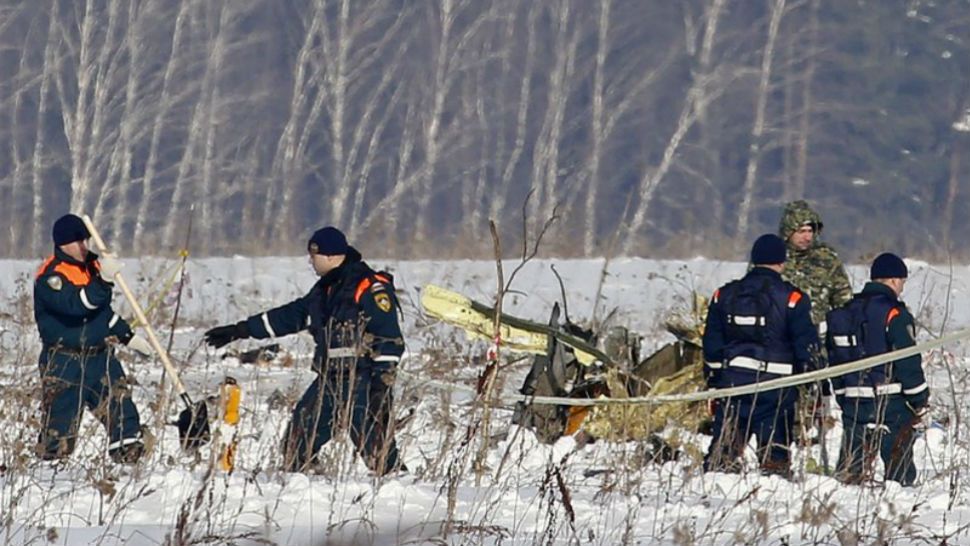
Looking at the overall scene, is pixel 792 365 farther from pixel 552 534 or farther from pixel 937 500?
pixel 552 534

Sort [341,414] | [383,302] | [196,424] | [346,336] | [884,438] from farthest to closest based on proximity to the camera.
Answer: [884,438] < [383,302] < [346,336] < [196,424] < [341,414]

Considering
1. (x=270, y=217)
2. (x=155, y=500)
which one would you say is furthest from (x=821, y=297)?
(x=270, y=217)

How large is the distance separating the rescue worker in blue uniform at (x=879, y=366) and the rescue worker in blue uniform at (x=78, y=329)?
352 centimetres

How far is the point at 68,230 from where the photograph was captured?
9.55m

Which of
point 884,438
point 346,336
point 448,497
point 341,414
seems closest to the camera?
point 448,497

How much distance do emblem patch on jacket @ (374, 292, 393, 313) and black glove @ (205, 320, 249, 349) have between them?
761 millimetres

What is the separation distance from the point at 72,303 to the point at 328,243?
51.5 inches

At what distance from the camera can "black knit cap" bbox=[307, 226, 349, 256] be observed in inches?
371

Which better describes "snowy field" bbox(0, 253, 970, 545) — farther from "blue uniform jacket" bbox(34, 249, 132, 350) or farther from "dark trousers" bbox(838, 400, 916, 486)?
"blue uniform jacket" bbox(34, 249, 132, 350)

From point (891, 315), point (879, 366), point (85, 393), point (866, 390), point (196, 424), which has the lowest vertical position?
point (196, 424)

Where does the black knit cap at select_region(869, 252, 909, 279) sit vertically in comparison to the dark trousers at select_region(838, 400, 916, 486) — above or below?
above

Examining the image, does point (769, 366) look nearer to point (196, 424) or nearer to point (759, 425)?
point (759, 425)

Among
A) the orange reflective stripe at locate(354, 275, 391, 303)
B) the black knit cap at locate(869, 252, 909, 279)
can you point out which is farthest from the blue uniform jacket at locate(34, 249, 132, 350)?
the black knit cap at locate(869, 252, 909, 279)

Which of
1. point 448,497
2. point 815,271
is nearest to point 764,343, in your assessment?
point 815,271
